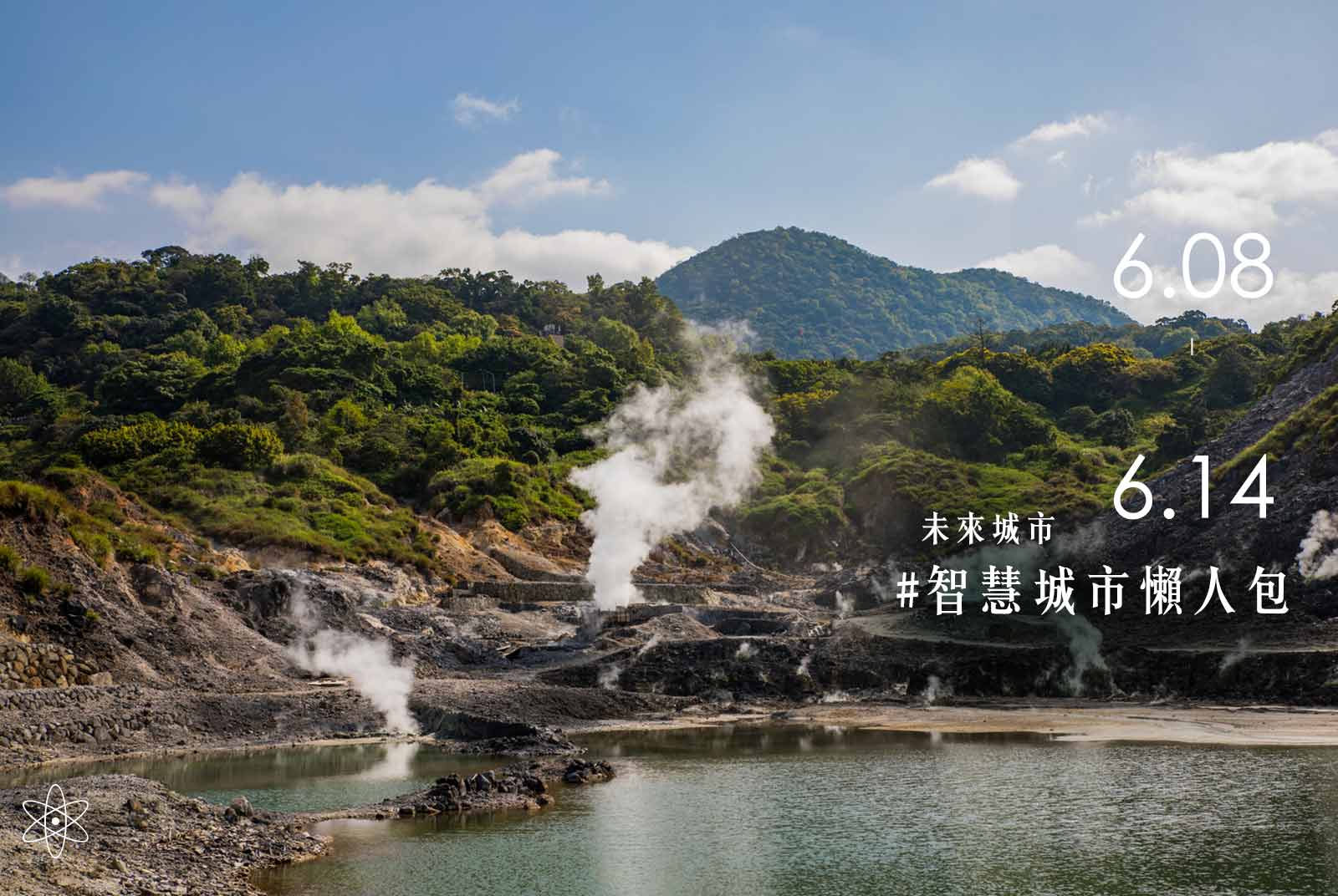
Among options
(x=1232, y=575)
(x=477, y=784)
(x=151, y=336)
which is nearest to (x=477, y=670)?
(x=477, y=784)

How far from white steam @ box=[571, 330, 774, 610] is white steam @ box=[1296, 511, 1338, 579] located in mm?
43169

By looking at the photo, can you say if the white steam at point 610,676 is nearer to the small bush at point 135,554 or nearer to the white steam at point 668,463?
the small bush at point 135,554

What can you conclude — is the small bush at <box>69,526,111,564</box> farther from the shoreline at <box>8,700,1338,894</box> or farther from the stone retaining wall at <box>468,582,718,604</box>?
the stone retaining wall at <box>468,582,718,604</box>

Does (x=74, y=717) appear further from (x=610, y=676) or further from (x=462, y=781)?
(x=610, y=676)

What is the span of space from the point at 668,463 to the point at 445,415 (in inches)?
869

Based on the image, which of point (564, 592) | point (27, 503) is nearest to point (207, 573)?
point (27, 503)

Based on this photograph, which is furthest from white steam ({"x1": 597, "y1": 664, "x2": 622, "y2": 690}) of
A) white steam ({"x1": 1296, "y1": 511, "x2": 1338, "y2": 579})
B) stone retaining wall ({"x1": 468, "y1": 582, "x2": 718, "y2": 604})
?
white steam ({"x1": 1296, "y1": 511, "x2": 1338, "y2": 579})

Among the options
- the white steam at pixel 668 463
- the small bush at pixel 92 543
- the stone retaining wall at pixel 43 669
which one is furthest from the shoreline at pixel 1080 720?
the white steam at pixel 668 463

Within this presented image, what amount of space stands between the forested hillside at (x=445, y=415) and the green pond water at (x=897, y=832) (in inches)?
1342

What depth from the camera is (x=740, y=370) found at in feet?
462

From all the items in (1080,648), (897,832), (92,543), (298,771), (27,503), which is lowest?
(298,771)

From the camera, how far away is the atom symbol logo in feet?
75.7

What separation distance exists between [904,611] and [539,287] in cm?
12782

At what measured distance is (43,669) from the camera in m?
41.2
